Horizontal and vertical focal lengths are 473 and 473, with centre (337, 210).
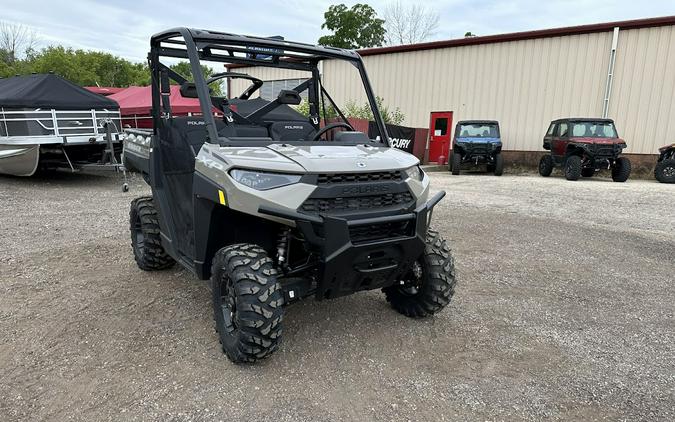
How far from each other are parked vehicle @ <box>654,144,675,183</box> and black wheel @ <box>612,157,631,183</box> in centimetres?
76

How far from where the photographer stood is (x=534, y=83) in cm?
1606

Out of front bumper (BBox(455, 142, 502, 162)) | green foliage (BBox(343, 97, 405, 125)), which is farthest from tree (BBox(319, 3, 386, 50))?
front bumper (BBox(455, 142, 502, 162))

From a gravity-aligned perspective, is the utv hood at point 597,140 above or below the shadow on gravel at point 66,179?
above

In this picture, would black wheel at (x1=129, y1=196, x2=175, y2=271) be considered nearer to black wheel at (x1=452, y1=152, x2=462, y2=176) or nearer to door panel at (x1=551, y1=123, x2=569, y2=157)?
black wheel at (x1=452, y1=152, x2=462, y2=176)

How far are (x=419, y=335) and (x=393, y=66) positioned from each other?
16938 mm

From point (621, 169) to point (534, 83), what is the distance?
4376mm

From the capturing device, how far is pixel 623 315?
155 inches

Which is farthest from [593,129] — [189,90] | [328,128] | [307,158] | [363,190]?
[189,90]

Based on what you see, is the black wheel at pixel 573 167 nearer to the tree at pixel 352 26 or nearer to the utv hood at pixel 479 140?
the utv hood at pixel 479 140

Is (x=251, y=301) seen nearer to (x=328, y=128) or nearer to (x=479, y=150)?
(x=328, y=128)

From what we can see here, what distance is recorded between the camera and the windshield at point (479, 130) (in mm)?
15367

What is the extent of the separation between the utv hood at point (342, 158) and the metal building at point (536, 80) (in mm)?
11766

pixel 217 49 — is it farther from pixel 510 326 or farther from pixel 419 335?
pixel 510 326

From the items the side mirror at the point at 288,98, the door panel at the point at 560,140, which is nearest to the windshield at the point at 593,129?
the door panel at the point at 560,140
